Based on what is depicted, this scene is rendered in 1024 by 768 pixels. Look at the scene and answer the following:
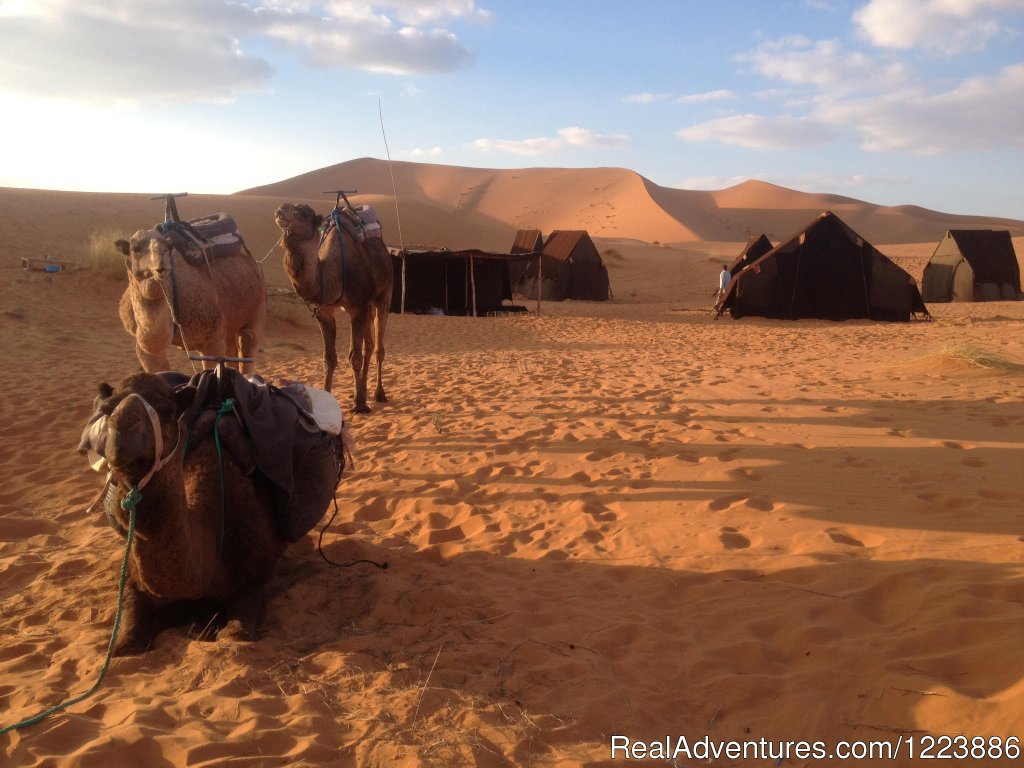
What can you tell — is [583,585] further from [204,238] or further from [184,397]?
[204,238]

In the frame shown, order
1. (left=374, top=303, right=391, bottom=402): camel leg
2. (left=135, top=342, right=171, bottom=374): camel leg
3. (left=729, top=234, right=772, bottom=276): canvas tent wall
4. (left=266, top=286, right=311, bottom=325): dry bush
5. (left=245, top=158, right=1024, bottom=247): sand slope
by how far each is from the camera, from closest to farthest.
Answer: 1. (left=135, top=342, right=171, bottom=374): camel leg
2. (left=374, top=303, right=391, bottom=402): camel leg
3. (left=266, top=286, right=311, bottom=325): dry bush
4. (left=729, top=234, right=772, bottom=276): canvas tent wall
5. (left=245, top=158, right=1024, bottom=247): sand slope

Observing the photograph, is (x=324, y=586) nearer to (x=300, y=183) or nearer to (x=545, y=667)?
(x=545, y=667)

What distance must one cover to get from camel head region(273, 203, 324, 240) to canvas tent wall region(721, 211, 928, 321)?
14923 millimetres

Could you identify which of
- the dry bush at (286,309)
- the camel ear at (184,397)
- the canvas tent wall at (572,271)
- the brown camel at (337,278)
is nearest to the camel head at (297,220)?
the brown camel at (337,278)

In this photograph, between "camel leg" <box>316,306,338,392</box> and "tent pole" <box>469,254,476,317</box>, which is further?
"tent pole" <box>469,254,476,317</box>

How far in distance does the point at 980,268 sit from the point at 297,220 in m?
25.6

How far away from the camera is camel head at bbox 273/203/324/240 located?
7.20m

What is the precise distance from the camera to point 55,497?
18.9 ft

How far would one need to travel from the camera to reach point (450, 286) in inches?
866

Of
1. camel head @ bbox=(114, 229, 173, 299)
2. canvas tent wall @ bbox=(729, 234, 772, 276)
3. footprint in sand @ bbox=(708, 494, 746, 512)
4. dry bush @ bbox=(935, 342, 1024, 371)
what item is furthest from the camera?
canvas tent wall @ bbox=(729, 234, 772, 276)

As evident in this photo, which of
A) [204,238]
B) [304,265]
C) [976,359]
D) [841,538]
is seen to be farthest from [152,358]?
[976,359]

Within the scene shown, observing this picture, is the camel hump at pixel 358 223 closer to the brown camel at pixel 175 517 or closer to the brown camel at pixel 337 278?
the brown camel at pixel 337 278

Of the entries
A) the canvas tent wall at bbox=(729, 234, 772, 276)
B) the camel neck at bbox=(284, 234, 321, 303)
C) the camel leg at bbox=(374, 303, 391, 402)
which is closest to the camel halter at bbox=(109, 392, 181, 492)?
the camel neck at bbox=(284, 234, 321, 303)

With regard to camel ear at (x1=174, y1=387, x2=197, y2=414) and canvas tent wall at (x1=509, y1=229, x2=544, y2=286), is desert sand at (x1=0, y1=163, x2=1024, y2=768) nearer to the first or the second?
camel ear at (x1=174, y1=387, x2=197, y2=414)
